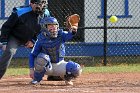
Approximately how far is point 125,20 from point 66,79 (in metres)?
6.72

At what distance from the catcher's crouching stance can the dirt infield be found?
0.19 m

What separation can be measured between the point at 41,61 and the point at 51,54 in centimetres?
34

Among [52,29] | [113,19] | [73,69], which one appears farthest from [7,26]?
[113,19]

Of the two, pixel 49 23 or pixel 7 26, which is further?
pixel 7 26

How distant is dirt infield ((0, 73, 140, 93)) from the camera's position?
7.53 metres

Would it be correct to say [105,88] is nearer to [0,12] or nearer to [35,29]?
[35,29]

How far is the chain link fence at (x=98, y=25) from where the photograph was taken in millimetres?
14352

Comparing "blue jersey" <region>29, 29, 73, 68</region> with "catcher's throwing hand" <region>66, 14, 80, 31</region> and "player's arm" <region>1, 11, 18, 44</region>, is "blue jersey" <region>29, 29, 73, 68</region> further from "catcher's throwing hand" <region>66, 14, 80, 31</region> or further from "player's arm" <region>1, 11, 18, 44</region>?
"player's arm" <region>1, 11, 18, 44</region>

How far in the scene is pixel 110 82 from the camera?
8.66 m

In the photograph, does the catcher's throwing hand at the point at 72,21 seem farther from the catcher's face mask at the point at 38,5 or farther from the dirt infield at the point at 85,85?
the dirt infield at the point at 85,85

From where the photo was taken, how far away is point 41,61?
26.6 ft

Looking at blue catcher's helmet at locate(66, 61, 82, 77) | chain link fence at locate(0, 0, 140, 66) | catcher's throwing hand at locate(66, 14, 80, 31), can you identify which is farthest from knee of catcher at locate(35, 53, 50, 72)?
chain link fence at locate(0, 0, 140, 66)

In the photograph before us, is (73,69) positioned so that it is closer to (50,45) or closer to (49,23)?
Result: (50,45)

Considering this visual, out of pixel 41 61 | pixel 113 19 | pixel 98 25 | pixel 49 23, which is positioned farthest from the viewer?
pixel 98 25
